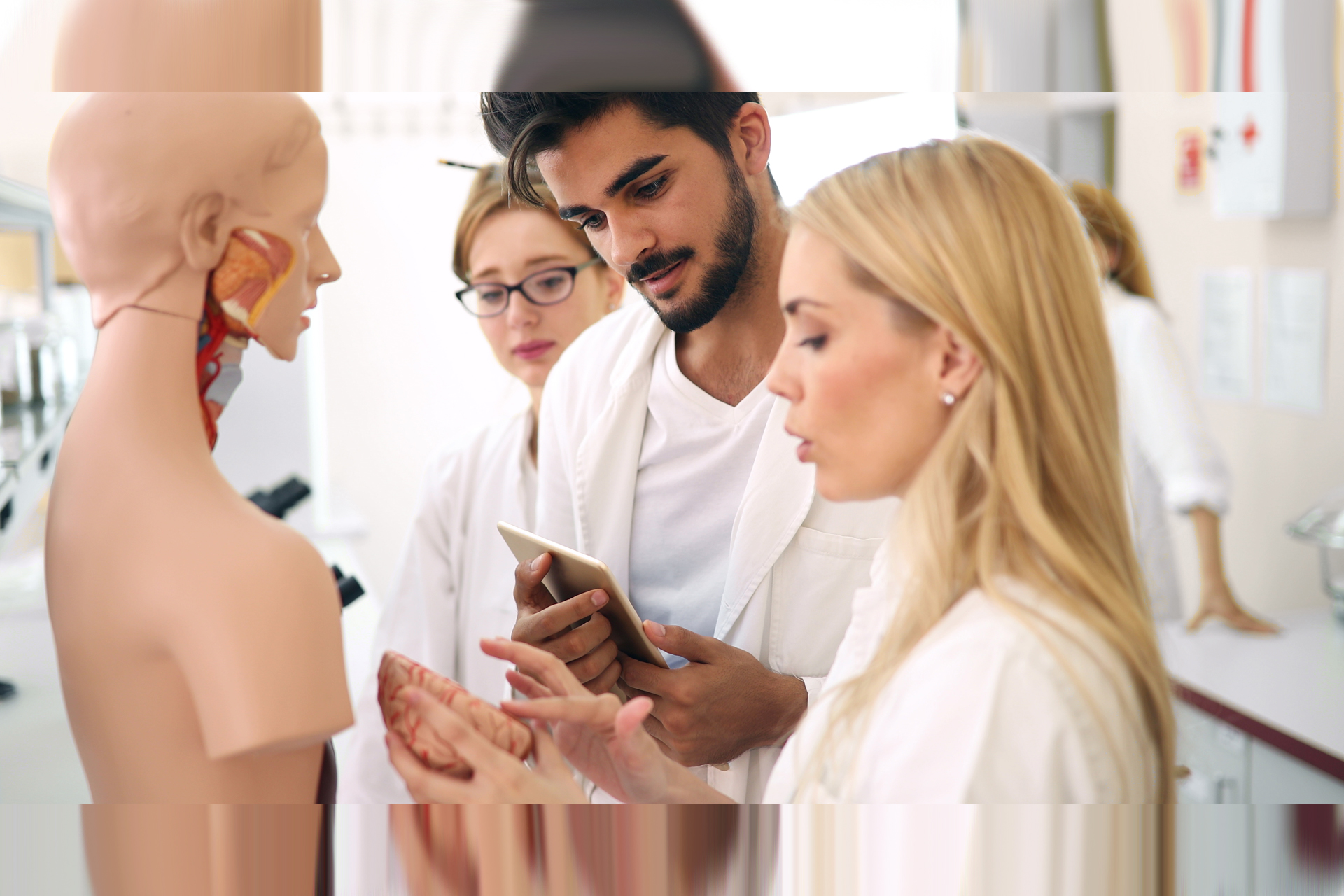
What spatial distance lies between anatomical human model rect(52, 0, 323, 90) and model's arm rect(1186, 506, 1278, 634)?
2.75 feet

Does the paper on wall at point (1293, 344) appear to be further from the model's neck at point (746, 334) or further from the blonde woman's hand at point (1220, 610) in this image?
Result: the model's neck at point (746, 334)

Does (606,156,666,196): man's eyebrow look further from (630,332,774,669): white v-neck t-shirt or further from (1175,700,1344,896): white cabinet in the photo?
(1175,700,1344,896): white cabinet

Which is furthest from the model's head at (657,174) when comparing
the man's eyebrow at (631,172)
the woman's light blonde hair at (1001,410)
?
the woman's light blonde hair at (1001,410)

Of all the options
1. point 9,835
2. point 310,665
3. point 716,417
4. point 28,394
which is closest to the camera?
point 310,665

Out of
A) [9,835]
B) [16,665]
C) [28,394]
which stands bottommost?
[9,835]

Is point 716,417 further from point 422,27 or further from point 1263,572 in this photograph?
point 1263,572

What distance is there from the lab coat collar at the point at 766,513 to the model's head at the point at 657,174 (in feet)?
0.46

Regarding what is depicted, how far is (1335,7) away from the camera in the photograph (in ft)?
2.67

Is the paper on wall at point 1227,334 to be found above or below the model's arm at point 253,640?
above

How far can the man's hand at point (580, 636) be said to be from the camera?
2.65 feet

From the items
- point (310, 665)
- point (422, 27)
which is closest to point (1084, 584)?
Result: point (310, 665)

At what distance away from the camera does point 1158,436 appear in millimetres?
854

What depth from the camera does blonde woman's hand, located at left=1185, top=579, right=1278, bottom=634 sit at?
0.86m

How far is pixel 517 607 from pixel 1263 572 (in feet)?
2.20
